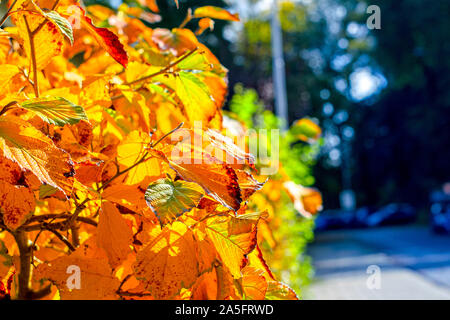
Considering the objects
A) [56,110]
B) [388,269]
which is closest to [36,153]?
[56,110]

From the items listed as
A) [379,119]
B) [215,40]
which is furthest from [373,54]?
[215,40]

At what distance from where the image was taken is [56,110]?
52 centimetres

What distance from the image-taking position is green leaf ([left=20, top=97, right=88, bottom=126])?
0.52 meters

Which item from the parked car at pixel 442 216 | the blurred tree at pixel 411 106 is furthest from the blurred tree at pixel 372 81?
the parked car at pixel 442 216

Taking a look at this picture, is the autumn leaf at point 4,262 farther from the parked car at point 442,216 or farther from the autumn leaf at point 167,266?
the parked car at point 442,216

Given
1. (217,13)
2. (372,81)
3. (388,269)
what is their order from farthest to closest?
(372,81) → (388,269) → (217,13)

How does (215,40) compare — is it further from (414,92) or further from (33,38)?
(33,38)

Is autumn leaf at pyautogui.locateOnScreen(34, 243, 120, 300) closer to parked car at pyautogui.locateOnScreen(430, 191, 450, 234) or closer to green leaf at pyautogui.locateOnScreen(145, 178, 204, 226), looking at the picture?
green leaf at pyautogui.locateOnScreen(145, 178, 204, 226)

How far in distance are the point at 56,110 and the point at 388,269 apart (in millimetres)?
11813

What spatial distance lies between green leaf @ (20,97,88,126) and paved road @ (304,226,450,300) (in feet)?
15.4

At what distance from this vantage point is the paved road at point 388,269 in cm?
834

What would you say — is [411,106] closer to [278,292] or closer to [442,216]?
[442,216]

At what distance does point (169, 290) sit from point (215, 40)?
18.2 m

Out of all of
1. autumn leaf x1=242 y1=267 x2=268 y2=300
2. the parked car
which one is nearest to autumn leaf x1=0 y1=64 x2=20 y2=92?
autumn leaf x1=242 y1=267 x2=268 y2=300
